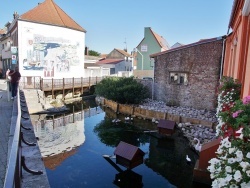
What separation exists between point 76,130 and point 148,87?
8095 millimetres

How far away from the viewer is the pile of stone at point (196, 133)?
33.9 ft

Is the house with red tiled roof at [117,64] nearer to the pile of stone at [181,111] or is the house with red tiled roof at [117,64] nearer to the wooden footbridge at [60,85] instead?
the wooden footbridge at [60,85]

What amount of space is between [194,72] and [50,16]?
53.9ft

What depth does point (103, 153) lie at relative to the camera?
380 inches

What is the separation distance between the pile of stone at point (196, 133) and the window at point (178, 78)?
13.7 ft

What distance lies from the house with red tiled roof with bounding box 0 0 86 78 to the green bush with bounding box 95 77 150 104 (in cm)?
708

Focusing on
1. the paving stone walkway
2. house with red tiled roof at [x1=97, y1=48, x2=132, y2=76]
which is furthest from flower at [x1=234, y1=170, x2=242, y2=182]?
house with red tiled roof at [x1=97, y1=48, x2=132, y2=76]

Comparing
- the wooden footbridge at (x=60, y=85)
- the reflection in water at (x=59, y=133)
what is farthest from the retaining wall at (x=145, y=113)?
the wooden footbridge at (x=60, y=85)

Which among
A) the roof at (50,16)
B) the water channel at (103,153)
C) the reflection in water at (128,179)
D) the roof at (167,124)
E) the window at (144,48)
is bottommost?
the reflection in water at (128,179)

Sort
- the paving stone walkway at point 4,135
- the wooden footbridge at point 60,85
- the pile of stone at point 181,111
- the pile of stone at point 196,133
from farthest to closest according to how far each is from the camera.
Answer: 1. the wooden footbridge at point 60,85
2. the pile of stone at point 181,111
3. the pile of stone at point 196,133
4. the paving stone walkway at point 4,135

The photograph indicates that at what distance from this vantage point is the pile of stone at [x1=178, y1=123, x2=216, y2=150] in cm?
1035

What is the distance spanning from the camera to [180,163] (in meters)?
8.91

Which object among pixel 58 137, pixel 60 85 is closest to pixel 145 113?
pixel 58 137

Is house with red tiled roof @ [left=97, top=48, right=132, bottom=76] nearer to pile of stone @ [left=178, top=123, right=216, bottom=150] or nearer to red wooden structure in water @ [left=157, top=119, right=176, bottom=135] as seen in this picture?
pile of stone @ [left=178, top=123, right=216, bottom=150]
